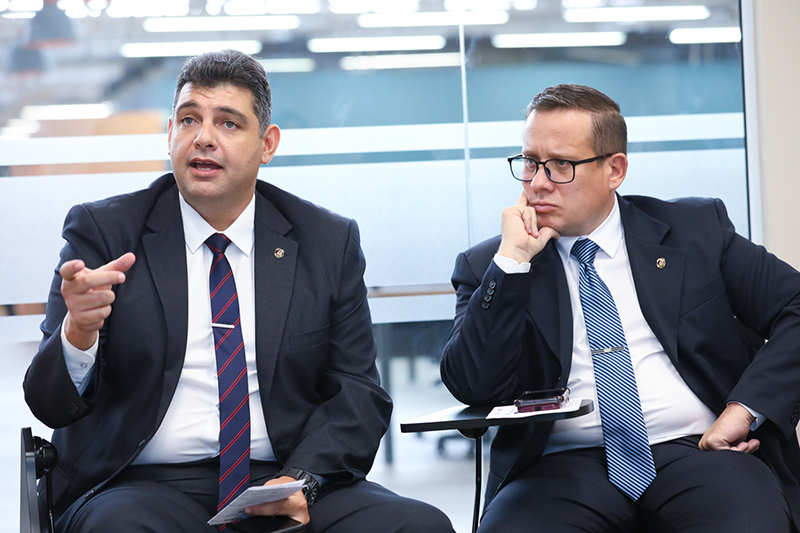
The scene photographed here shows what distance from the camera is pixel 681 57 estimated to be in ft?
11.8

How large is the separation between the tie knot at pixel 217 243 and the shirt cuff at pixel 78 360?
419 millimetres

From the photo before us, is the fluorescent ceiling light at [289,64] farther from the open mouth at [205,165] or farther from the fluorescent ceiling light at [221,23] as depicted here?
the open mouth at [205,165]

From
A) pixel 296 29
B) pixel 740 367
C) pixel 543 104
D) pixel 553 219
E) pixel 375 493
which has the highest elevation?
pixel 296 29

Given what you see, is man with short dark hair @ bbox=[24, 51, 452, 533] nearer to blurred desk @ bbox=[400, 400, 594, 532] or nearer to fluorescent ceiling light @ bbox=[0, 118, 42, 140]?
blurred desk @ bbox=[400, 400, 594, 532]

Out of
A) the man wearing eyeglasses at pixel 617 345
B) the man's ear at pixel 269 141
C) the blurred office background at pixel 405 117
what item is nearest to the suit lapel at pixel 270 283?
the man's ear at pixel 269 141

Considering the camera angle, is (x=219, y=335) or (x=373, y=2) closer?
(x=219, y=335)

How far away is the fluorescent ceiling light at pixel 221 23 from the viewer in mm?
3328

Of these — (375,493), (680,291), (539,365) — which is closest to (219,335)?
(375,493)

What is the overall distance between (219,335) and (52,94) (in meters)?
1.74

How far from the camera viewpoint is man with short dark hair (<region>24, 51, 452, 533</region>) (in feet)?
6.35

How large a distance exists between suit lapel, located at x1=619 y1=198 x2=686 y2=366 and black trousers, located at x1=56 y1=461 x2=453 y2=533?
2.85 feet

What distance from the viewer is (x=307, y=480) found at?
1963 millimetres

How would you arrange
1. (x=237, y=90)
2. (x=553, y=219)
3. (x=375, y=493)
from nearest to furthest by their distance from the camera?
(x=375, y=493) → (x=237, y=90) → (x=553, y=219)

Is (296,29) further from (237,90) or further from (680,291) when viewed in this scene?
(680,291)
